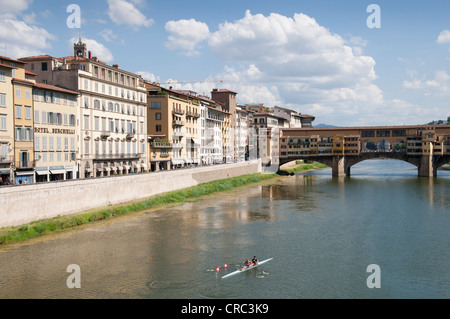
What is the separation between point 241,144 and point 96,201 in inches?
2889

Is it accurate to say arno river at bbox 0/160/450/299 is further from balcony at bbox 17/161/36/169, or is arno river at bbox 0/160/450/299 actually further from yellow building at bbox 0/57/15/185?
balcony at bbox 17/161/36/169

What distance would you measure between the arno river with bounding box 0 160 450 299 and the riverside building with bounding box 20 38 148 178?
11326 millimetres

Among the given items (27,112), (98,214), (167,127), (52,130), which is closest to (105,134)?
(52,130)

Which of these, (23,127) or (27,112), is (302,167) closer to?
(27,112)

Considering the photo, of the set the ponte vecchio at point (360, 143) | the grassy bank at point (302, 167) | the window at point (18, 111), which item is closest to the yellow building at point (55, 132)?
the window at point (18, 111)

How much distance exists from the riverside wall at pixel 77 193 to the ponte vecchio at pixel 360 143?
44.5m

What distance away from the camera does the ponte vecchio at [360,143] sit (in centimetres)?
9306

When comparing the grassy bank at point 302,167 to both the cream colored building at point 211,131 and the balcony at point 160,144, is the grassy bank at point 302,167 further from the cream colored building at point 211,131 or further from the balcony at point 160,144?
the balcony at point 160,144

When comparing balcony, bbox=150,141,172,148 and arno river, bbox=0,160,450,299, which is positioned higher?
balcony, bbox=150,141,172,148

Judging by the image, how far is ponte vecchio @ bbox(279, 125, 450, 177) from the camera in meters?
93.1

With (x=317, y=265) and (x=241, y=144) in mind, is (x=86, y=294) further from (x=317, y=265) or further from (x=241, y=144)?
(x=241, y=144)

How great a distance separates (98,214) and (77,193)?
2.50 m

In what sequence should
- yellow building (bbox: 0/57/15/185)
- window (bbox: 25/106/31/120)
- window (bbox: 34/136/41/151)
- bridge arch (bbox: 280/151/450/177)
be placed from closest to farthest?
yellow building (bbox: 0/57/15/185) < window (bbox: 25/106/31/120) < window (bbox: 34/136/41/151) < bridge arch (bbox: 280/151/450/177)

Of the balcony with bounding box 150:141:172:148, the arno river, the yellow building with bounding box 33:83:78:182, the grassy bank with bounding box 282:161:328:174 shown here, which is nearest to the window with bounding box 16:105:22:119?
the yellow building with bounding box 33:83:78:182
